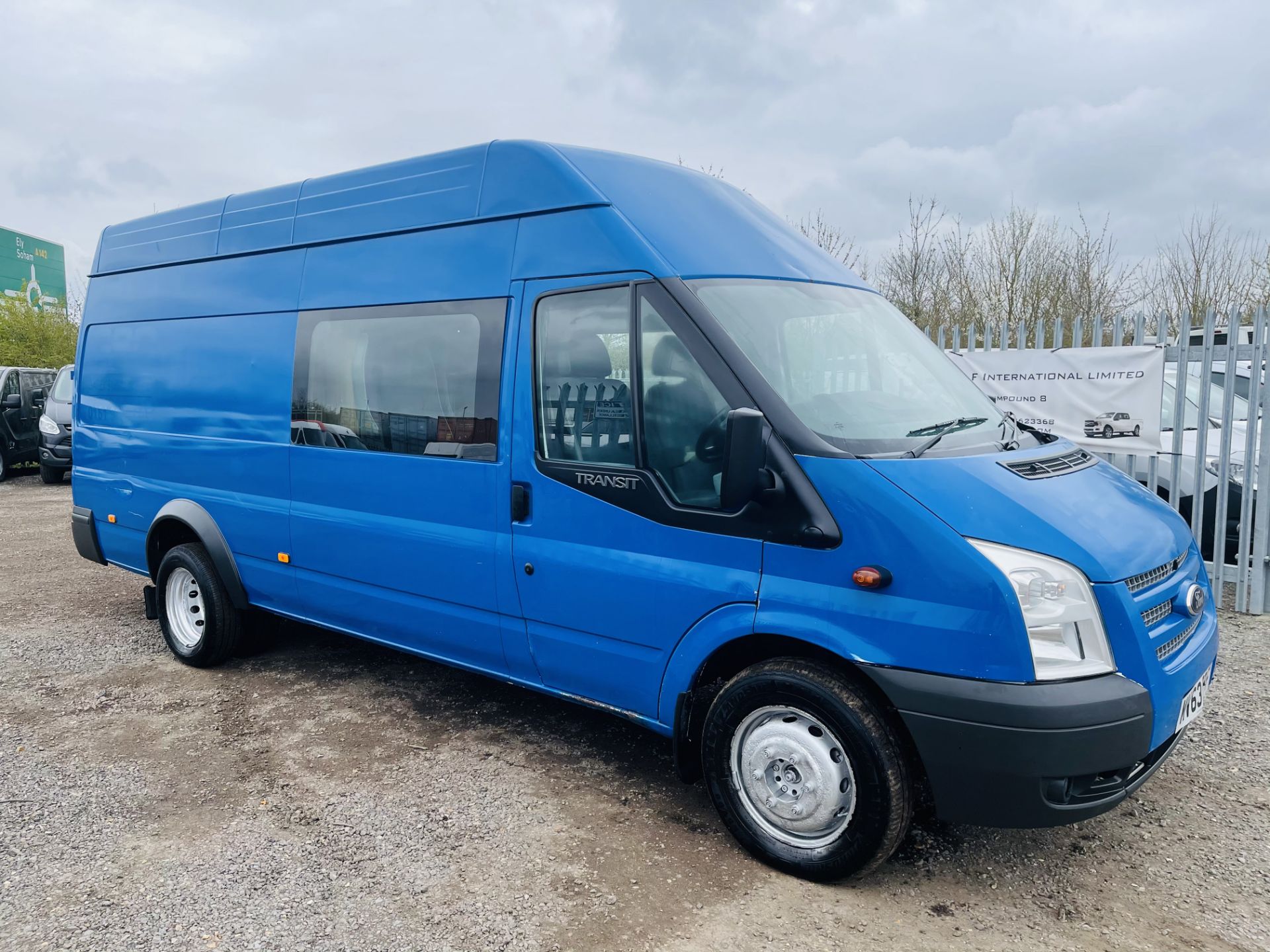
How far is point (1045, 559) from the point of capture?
2.76m

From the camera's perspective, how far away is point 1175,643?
10.1 feet

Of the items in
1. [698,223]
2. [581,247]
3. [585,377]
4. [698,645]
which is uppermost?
[698,223]

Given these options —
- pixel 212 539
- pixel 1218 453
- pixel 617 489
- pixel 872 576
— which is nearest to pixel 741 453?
Result: pixel 872 576

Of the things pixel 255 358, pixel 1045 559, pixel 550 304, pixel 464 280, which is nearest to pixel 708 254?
pixel 550 304

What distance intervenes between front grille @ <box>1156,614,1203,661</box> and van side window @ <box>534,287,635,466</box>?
1855 millimetres

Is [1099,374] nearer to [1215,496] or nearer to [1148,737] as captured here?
[1215,496]

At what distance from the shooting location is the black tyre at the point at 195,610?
537 cm

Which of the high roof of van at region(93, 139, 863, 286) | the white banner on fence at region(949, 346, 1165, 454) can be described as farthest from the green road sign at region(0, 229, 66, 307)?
the white banner on fence at region(949, 346, 1165, 454)

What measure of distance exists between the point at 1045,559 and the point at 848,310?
55.4 inches

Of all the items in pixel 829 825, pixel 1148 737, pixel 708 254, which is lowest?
pixel 829 825

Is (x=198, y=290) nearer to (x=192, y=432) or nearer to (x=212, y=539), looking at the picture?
(x=192, y=432)

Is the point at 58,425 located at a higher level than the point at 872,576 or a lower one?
higher

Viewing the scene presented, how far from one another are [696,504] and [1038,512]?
111 cm

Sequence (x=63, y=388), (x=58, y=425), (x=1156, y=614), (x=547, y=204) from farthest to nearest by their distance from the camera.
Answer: (x=63, y=388)
(x=58, y=425)
(x=547, y=204)
(x=1156, y=614)
